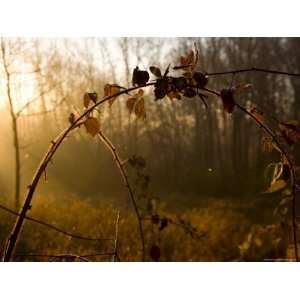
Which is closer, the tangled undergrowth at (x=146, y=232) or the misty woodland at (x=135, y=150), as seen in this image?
the misty woodland at (x=135, y=150)

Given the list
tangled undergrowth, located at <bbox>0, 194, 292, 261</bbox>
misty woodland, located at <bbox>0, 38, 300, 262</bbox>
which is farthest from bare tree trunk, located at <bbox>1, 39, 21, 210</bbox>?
tangled undergrowth, located at <bbox>0, 194, 292, 261</bbox>

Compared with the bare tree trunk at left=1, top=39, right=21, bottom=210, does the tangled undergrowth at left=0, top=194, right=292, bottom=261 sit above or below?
below

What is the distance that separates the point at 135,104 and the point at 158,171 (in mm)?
2217

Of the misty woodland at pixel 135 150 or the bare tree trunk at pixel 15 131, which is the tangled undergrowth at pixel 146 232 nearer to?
the misty woodland at pixel 135 150

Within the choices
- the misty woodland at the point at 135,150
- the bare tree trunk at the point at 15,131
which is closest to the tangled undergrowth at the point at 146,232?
the misty woodland at the point at 135,150

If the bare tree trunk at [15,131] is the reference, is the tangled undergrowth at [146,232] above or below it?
below

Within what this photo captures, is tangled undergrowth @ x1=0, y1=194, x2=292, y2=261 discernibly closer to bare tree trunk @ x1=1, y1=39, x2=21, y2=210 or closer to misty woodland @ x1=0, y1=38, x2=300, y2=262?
misty woodland @ x1=0, y1=38, x2=300, y2=262

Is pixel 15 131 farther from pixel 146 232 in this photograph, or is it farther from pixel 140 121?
pixel 146 232

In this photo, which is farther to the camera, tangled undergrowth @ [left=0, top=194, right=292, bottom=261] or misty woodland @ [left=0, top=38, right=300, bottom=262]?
tangled undergrowth @ [left=0, top=194, right=292, bottom=261]

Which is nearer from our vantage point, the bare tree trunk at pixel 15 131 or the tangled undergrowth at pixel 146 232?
the bare tree trunk at pixel 15 131
